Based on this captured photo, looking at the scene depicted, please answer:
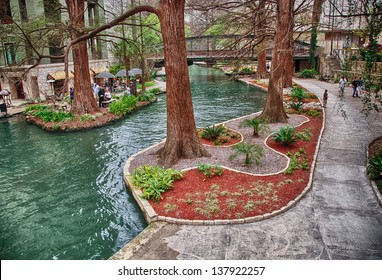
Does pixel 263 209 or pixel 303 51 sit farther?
pixel 303 51

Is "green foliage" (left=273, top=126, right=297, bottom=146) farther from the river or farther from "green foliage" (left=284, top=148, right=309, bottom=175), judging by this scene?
the river

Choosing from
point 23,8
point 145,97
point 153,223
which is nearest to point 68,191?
point 153,223

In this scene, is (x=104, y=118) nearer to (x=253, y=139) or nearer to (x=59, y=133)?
(x=59, y=133)

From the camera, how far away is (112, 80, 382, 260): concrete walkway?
696 centimetres

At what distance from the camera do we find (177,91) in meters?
11.9

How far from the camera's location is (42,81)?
29797mm

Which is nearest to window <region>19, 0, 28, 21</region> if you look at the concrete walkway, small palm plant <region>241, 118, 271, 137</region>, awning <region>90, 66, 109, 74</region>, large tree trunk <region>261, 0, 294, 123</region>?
awning <region>90, 66, 109, 74</region>

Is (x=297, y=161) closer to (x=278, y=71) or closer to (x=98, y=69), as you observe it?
(x=278, y=71)

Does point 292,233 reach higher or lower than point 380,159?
lower

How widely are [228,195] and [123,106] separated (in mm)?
15713

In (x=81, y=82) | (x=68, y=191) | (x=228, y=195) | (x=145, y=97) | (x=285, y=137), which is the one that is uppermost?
(x=81, y=82)

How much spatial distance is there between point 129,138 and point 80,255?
1034 centimetres

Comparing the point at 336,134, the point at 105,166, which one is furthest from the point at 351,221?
the point at 105,166

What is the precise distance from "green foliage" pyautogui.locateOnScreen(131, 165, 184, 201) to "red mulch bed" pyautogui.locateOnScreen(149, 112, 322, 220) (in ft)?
0.64
